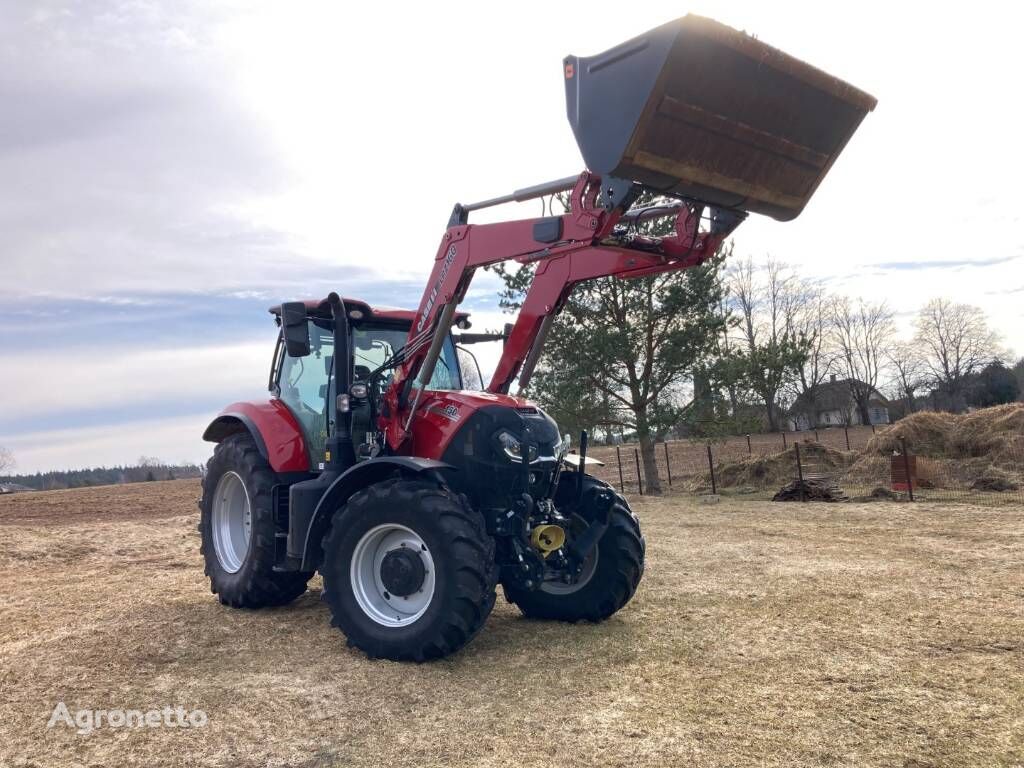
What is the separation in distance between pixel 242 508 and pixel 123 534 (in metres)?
6.44

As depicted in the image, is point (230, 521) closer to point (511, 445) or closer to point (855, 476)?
point (511, 445)

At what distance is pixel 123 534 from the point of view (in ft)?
41.3

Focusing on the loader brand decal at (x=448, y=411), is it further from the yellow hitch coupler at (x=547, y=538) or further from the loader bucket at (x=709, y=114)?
the loader bucket at (x=709, y=114)

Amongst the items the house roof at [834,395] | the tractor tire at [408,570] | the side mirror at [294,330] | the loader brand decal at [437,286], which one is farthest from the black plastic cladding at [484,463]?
the house roof at [834,395]

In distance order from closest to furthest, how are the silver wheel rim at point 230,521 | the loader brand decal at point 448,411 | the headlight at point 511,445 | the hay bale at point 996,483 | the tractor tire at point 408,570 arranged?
the tractor tire at point 408,570
the headlight at point 511,445
the loader brand decal at point 448,411
the silver wheel rim at point 230,521
the hay bale at point 996,483

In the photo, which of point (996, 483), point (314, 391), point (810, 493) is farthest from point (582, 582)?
point (996, 483)

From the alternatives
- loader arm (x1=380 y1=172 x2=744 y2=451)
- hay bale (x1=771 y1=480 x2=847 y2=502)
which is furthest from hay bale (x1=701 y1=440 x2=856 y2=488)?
loader arm (x1=380 y1=172 x2=744 y2=451)

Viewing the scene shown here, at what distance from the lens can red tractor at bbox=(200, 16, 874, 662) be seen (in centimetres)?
444

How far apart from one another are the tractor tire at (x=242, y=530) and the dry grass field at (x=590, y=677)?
19 centimetres

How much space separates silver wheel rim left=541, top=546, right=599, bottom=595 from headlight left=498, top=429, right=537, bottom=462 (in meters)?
1.00

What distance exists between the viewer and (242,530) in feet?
24.2

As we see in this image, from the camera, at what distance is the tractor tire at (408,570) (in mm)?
4832

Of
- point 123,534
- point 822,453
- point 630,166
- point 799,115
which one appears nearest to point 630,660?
point 630,166

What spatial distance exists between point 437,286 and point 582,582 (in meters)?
2.52
